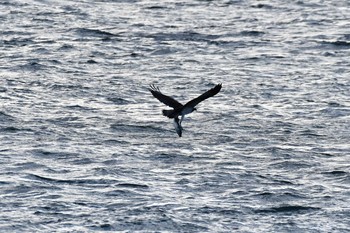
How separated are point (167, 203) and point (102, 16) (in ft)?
63.3

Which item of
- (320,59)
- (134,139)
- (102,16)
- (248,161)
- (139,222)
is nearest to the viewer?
Answer: (139,222)

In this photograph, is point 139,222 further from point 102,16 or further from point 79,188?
point 102,16

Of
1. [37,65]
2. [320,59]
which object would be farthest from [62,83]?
[320,59]

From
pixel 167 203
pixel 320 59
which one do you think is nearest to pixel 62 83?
pixel 320 59

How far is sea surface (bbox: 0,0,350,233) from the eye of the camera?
22.2 m

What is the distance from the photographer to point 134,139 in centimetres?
2703

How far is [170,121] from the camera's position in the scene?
2875cm

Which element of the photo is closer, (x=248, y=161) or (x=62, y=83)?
(x=248, y=161)

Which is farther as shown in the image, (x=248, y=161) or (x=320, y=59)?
(x=320, y=59)

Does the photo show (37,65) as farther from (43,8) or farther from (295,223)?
(295,223)

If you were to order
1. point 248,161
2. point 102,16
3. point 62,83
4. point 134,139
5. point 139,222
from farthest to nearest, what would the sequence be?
1. point 102,16
2. point 62,83
3. point 134,139
4. point 248,161
5. point 139,222

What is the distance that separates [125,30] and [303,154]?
45.8 ft

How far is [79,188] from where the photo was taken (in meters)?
23.2

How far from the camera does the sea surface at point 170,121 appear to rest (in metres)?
22.2
